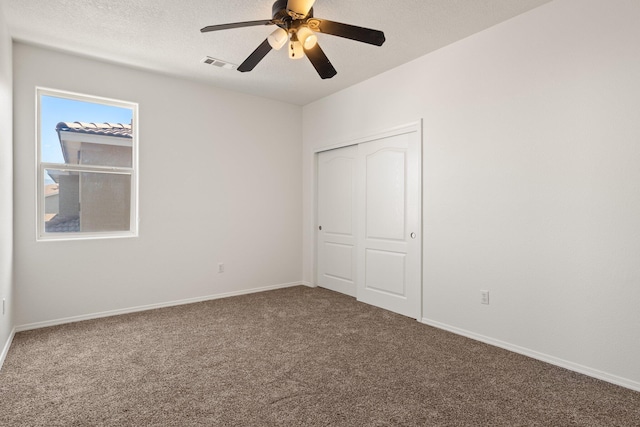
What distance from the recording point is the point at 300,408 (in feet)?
6.55

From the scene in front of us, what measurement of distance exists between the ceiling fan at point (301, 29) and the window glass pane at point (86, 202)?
7.68ft

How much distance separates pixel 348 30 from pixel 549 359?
9.12ft

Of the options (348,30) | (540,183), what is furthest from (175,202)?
(540,183)

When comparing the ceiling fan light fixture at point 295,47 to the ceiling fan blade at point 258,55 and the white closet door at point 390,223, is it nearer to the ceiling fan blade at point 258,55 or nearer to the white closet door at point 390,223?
the ceiling fan blade at point 258,55

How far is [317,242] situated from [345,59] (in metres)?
2.53

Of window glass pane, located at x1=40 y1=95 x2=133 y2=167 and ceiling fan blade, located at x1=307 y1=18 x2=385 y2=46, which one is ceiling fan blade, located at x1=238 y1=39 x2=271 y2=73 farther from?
window glass pane, located at x1=40 y1=95 x2=133 y2=167

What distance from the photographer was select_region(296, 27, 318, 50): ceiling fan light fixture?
7.69 ft

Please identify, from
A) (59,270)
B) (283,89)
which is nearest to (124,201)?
(59,270)

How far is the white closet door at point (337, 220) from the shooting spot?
4.56 m

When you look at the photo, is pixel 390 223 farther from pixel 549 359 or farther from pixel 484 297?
pixel 549 359

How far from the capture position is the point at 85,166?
367 cm

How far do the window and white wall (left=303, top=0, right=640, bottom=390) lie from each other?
3209 millimetres

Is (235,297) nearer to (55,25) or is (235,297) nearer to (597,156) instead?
(55,25)

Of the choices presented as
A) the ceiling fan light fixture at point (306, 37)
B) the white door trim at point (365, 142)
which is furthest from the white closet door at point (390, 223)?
the ceiling fan light fixture at point (306, 37)
